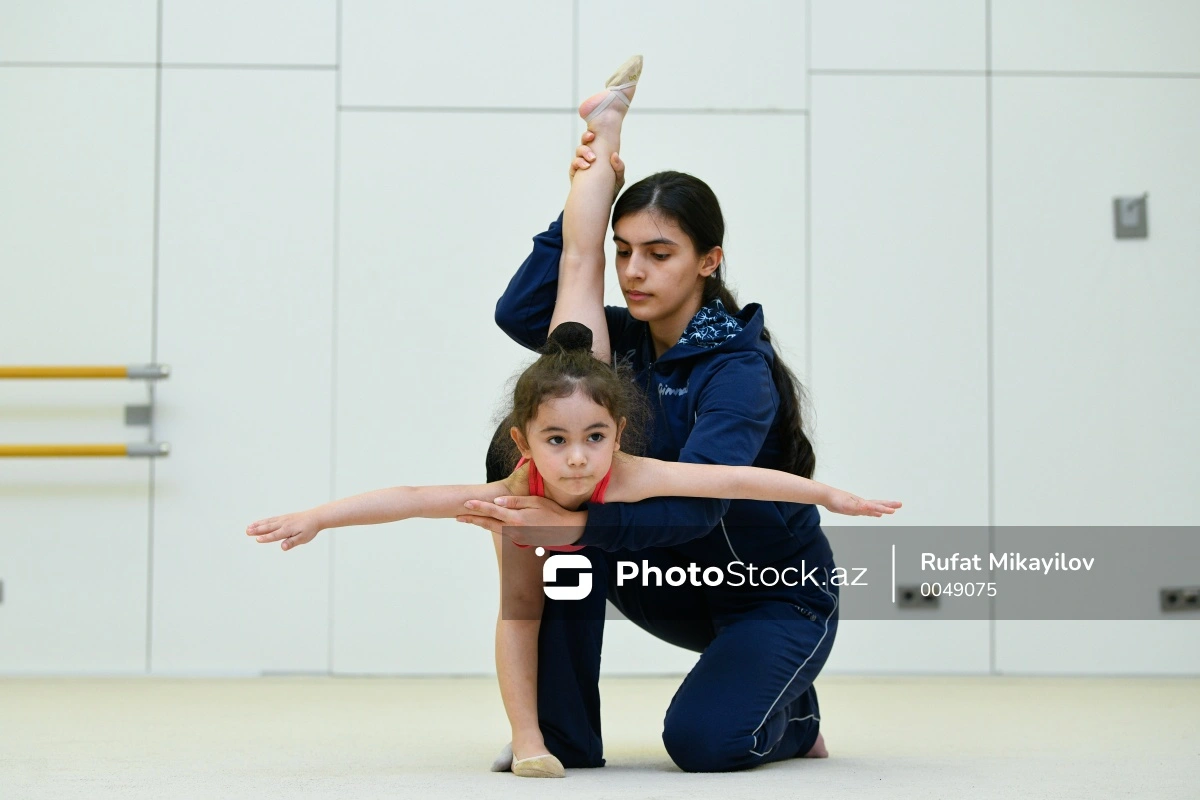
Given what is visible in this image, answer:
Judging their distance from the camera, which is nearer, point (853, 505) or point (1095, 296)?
point (853, 505)

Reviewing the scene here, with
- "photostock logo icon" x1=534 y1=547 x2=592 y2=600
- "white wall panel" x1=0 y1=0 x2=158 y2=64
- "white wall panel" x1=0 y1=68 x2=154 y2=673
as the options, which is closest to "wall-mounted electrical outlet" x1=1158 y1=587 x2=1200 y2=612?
"photostock logo icon" x1=534 y1=547 x2=592 y2=600

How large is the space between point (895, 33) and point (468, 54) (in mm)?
1190

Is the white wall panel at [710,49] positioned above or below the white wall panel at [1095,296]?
above

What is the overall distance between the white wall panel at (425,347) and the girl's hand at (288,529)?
1.75 metres

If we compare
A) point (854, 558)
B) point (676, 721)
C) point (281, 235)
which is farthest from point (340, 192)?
point (676, 721)

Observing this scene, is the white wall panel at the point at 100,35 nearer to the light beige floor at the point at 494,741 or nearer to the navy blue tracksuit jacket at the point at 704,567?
the light beige floor at the point at 494,741

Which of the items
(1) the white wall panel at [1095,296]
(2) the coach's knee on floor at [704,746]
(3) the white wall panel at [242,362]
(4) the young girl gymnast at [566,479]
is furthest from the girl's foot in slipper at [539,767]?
(1) the white wall panel at [1095,296]

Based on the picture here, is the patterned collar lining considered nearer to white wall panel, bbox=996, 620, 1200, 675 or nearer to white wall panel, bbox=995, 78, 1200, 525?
white wall panel, bbox=995, 78, 1200, 525

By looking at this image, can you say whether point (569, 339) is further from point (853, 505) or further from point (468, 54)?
point (468, 54)

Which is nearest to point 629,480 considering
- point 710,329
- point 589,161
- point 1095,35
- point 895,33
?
point 710,329

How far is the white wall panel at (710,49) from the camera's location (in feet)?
11.1

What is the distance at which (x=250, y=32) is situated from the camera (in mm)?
3363

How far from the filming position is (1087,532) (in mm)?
3383

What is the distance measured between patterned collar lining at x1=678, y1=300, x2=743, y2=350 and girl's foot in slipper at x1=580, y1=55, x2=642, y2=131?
393 millimetres
